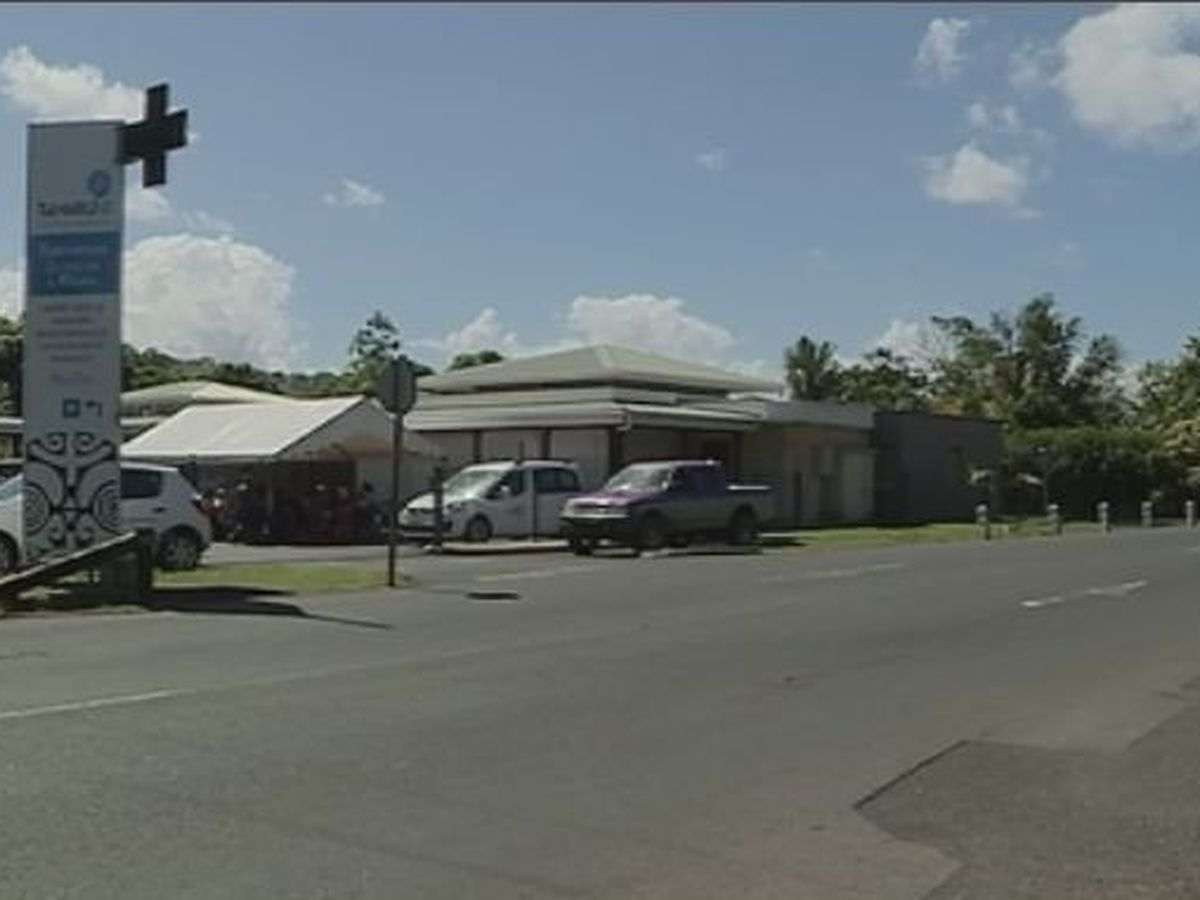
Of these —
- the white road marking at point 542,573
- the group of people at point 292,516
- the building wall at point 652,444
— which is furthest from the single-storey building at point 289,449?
the white road marking at point 542,573

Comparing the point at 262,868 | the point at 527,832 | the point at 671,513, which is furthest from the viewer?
the point at 671,513

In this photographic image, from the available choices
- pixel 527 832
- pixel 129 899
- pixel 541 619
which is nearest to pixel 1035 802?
pixel 527 832

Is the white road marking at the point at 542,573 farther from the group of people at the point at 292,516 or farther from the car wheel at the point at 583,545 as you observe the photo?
the group of people at the point at 292,516

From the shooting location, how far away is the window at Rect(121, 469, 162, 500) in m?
26.9

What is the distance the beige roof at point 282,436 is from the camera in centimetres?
3997

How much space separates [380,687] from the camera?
1299 centimetres

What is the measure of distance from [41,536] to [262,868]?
1540 centimetres

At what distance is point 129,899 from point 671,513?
28303 millimetres

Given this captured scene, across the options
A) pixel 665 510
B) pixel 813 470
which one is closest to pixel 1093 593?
pixel 665 510

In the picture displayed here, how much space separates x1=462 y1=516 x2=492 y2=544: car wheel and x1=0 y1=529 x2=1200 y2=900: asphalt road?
1658 centimetres

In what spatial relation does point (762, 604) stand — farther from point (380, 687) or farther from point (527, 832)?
point (527, 832)

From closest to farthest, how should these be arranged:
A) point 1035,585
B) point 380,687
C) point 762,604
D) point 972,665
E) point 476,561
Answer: point 380,687
point 972,665
point 762,604
point 1035,585
point 476,561

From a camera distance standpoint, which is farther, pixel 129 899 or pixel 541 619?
pixel 541 619

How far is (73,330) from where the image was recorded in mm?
21812
